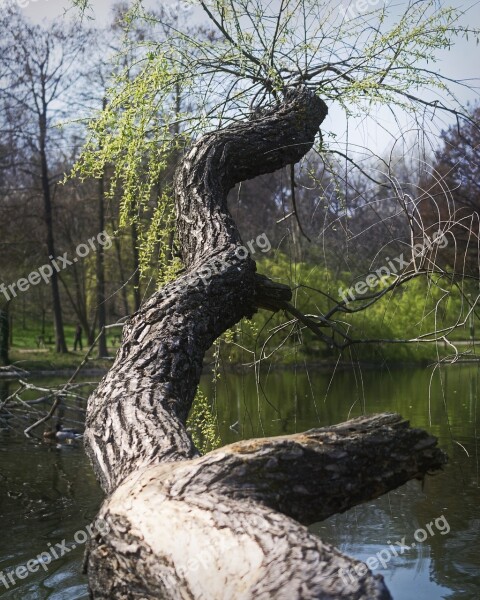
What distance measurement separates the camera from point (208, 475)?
185 centimetres

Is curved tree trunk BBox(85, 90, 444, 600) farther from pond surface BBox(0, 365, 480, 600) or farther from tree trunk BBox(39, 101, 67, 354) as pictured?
tree trunk BBox(39, 101, 67, 354)

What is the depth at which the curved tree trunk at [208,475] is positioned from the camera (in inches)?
62.9

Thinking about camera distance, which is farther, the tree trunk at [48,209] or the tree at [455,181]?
the tree trunk at [48,209]

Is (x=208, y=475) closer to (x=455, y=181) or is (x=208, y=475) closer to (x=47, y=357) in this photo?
(x=455, y=181)

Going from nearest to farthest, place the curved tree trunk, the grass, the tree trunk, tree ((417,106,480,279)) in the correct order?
the curved tree trunk, tree ((417,106,480,279)), the grass, the tree trunk

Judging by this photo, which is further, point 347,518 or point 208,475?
point 347,518

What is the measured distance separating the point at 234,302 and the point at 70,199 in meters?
18.5

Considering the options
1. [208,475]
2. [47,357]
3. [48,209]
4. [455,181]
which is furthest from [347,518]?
[48,209]

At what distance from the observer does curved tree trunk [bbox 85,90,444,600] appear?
62.9 inches

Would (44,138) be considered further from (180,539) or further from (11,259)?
(180,539)

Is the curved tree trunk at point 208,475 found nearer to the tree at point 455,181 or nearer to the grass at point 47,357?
the tree at point 455,181

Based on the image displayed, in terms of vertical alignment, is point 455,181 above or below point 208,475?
above

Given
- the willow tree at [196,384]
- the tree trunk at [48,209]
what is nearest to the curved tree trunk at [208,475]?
the willow tree at [196,384]

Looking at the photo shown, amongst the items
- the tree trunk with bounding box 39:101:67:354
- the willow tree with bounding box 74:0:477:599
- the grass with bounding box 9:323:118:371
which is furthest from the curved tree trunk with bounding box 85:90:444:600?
the tree trunk with bounding box 39:101:67:354
